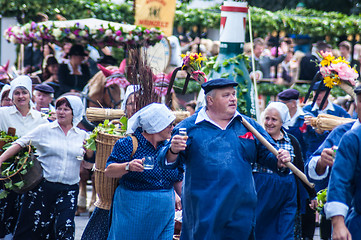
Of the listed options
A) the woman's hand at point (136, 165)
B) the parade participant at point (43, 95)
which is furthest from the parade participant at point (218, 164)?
the parade participant at point (43, 95)

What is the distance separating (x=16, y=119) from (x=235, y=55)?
300 centimetres

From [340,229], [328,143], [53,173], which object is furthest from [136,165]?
[340,229]

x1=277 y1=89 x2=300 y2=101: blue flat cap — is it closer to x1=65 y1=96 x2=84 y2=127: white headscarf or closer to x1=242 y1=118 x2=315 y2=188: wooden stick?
x1=65 y1=96 x2=84 y2=127: white headscarf

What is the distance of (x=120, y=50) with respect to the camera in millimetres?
17641

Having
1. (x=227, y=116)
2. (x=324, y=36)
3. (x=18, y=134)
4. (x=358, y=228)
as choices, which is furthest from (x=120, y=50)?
(x=358, y=228)

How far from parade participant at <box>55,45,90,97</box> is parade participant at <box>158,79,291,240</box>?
24.2 feet

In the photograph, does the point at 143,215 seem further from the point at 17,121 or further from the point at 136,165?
the point at 17,121

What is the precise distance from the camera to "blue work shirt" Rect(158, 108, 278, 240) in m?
5.82

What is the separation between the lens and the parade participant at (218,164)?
5.82m

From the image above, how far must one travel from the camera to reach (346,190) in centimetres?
497

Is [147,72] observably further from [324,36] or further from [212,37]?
[212,37]

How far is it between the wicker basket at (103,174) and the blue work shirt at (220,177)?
139 cm

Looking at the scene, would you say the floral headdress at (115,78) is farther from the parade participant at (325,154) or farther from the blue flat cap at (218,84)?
the parade participant at (325,154)

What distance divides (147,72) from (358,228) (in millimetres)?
3230
